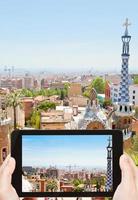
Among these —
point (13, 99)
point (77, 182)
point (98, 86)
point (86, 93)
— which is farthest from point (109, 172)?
point (86, 93)

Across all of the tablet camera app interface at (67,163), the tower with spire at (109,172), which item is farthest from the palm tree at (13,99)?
the tower with spire at (109,172)

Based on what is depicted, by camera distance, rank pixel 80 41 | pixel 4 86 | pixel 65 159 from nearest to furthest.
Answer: pixel 65 159
pixel 4 86
pixel 80 41

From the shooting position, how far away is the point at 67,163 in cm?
112

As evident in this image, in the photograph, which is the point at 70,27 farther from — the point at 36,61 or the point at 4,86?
the point at 4,86

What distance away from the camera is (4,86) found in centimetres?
270

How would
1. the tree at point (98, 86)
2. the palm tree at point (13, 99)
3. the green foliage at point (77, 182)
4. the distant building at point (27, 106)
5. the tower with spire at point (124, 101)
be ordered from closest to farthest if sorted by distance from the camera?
the green foliage at point (77, 182) < the tower with spire at point (124, 101) < the palm tree at point (13, 99) < the tree at point (98, 86) < the distant building at point (27, 106)

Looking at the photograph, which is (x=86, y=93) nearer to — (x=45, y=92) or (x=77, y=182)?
(x=45, y=92)

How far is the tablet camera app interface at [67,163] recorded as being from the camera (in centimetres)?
96

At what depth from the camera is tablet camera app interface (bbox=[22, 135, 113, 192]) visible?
958mm

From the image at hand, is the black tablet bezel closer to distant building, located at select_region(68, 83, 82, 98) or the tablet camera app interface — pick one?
the tablet camera app interface

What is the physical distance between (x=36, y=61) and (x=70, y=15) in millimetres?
588

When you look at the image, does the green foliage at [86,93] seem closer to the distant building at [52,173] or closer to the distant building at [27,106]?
the distant building at [27,106]

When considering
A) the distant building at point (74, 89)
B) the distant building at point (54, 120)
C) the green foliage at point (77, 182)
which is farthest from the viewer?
the distant building at point (74, 89)

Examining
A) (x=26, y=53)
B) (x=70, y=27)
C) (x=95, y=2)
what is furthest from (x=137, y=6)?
(x=26, y=53)
